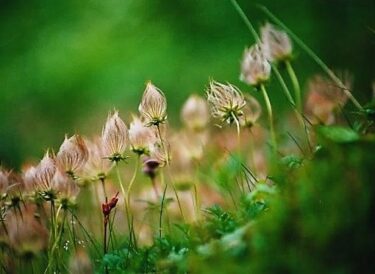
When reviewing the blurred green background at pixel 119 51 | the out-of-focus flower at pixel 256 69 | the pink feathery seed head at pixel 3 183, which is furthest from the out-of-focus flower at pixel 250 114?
the blurred green background at pixel 119 51

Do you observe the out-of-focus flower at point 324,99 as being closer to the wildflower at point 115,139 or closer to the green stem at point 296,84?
the green stem at point 296,84

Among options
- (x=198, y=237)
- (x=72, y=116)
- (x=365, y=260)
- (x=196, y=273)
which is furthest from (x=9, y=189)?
(x=72, y=116)

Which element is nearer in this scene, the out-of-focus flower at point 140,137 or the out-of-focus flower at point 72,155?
the out-of-focus flower at point 72,155

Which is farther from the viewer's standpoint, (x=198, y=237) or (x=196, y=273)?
(x=198, y=237)

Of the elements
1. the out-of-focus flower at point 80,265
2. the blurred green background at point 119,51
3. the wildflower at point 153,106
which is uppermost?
the blurred green background at point 119,51

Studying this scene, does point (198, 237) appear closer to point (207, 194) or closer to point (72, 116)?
point (207, 194)

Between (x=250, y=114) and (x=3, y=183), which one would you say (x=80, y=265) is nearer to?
(x=3, y=183)
